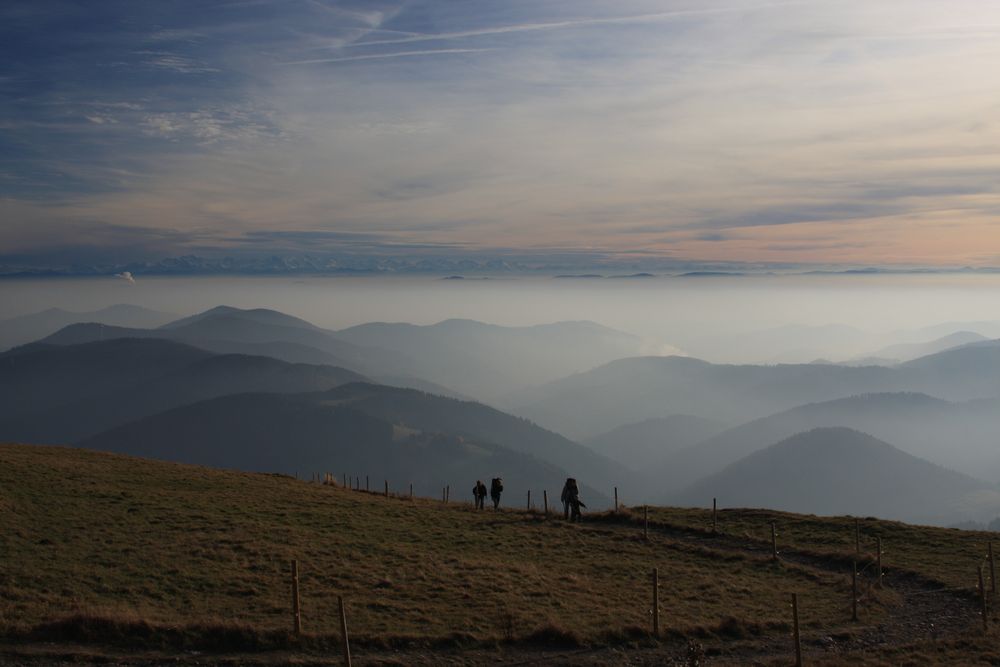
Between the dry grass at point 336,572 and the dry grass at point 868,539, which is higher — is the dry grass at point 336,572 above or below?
above

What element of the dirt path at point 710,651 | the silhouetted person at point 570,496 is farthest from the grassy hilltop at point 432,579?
the silhouetted person at point 570,496

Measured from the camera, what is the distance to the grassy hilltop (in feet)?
57.5

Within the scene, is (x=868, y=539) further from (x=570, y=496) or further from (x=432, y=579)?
(x=432, y=579)

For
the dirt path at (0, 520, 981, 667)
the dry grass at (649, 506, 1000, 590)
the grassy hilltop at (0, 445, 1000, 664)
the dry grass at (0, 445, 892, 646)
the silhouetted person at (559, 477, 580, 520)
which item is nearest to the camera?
the dirt path at (0, 520, 981, 667)

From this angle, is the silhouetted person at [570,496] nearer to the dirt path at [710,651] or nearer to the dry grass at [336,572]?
the dry grass at [336,572]

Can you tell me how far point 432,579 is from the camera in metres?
23.3

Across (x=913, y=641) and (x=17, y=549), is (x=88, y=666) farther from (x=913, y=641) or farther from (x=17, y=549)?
(x=913, y=641)

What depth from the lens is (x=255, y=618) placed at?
18.2 meters

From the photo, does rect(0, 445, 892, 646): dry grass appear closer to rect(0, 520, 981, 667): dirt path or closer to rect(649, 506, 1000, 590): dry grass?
rect(0, 520, 981, 667): dirt path

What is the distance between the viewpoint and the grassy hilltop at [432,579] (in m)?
17.5

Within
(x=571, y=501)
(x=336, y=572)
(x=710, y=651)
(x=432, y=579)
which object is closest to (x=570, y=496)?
(x=571, y=501)

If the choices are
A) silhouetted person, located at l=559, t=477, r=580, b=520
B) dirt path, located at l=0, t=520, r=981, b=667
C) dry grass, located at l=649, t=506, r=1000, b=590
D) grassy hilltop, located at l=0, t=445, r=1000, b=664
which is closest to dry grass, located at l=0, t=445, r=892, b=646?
grassy hilltop, located at l=0, t=445, r=1000, b=664

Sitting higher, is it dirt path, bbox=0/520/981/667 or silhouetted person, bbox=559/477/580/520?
silhouetted person, bbox=559/477/580/520

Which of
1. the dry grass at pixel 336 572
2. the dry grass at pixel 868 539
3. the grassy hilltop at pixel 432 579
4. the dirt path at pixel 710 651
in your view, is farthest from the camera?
the dry grass at pixel 868 539
